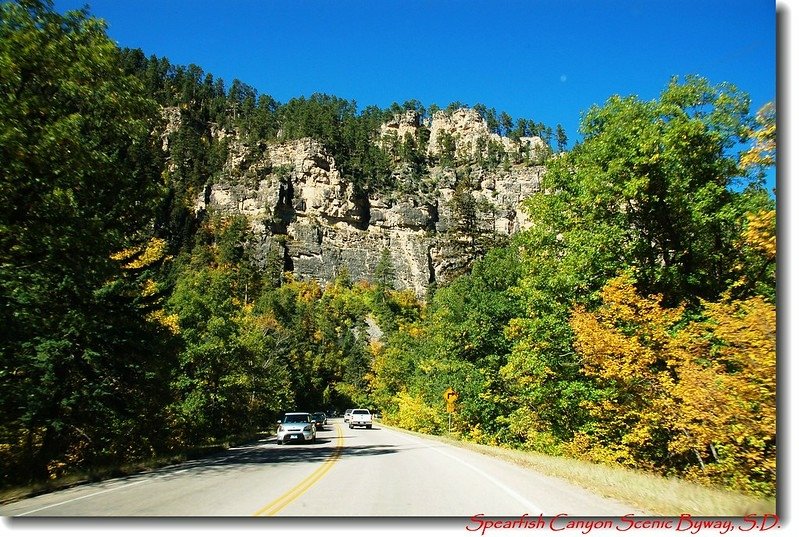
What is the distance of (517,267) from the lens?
100 ft

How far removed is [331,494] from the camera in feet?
31.0

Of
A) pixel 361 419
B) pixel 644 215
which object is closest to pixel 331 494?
pixel 644 215

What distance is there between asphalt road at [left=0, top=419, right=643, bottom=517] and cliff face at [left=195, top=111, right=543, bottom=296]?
126410 mm

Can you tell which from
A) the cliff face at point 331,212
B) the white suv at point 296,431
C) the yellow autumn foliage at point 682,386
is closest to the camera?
the yellow autumn foliage at point 682,386

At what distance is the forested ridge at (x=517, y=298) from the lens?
1166 centimetres

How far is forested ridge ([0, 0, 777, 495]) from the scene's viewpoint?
11.7 metres

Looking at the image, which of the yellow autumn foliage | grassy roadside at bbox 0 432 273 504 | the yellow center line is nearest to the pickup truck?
grassy roadside at bbox 0 432 273 504

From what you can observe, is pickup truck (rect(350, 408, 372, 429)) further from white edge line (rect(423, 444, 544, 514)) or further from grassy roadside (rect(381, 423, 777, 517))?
grassy roadside (rect(381, 423, 777, 517))

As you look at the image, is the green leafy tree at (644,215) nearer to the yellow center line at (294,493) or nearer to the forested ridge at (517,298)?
the forested ridge at (517,298)

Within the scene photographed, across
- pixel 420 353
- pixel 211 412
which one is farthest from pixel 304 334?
pixel 211 412

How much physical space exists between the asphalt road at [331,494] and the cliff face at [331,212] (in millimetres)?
126410

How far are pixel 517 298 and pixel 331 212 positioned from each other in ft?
424

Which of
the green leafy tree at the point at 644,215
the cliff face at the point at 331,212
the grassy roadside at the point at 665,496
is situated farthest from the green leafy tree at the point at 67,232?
the cliff face at the point at 331,212

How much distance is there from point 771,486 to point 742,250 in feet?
27.5
